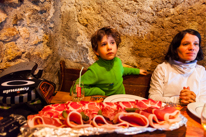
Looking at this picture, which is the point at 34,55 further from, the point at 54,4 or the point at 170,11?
the point at 170,11

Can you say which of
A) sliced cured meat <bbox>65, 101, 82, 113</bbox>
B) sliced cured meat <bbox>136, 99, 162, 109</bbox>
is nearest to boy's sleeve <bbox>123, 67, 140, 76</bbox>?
sliced cured meat <bbox>136, 99, 162, 109</bbox>

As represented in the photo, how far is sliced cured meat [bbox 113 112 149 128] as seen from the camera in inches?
22.1

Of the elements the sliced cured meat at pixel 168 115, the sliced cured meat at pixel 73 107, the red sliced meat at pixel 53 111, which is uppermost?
the sliced cured meat at pixel 168 115

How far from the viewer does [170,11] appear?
4.88ft

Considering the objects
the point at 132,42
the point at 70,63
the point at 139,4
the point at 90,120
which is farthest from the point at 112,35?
the point at 90,120

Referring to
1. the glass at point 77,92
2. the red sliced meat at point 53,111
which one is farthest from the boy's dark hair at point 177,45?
the red sliced meat at point 53,111

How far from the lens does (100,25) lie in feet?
5.31

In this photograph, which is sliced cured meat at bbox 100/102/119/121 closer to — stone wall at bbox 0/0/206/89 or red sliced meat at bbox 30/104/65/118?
red sliced meat at bbox 30/104/65/118

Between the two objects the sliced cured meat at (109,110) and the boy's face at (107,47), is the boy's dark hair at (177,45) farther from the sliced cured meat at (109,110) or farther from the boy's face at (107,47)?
the sliced cured meat at (109,110)

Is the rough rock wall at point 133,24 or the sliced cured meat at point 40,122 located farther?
the rough rock wall at point 133,24

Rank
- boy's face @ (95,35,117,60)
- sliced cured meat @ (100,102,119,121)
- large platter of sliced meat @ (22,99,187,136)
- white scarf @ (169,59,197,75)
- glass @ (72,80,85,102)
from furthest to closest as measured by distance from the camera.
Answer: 1. white scarf @ (169,59,197,75)
2. boy's face @ (95,35,117,60)
3. glass @ (72,80,85,102)
4. sliced cured meat @ (100,102,119,121)
5. large platter of sliced meat @ (22,99,187,136)

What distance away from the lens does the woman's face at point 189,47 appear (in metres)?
1.25

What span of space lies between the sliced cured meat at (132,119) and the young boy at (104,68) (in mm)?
607

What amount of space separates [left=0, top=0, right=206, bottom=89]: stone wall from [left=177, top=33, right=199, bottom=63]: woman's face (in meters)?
0.26
